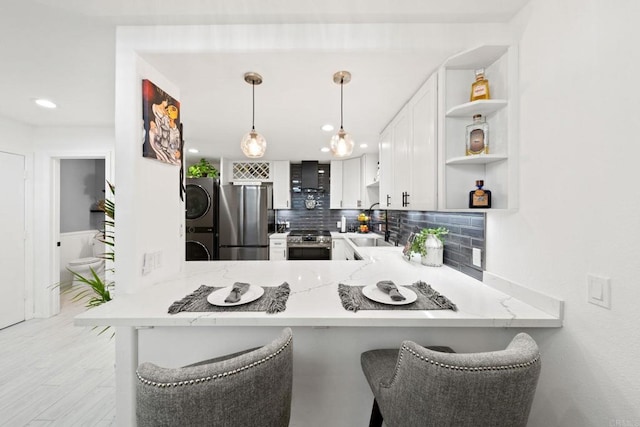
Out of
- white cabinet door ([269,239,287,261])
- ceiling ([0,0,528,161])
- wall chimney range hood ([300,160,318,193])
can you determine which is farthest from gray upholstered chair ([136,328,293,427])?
wall chimney range hood ([300,160,318,193])

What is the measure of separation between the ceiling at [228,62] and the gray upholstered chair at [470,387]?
1.53 meters

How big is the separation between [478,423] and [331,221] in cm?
409

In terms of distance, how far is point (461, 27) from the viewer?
4.49 ft

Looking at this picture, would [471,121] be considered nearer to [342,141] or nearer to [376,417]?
[342,141]

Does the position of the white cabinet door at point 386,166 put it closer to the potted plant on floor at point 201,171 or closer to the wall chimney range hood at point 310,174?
the wall chimney range hood at point 310,174

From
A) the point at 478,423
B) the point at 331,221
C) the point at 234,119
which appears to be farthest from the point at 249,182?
the point at 478,423

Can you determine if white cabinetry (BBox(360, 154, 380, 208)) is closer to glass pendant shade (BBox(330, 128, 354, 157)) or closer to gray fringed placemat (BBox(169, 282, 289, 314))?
glass pendant shade (BBox(330, 128, 354, 157))

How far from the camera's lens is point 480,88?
138 cm

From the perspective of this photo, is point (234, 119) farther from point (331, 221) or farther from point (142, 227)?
point (331, 221)

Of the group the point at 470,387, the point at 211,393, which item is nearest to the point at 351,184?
the point at 470,387

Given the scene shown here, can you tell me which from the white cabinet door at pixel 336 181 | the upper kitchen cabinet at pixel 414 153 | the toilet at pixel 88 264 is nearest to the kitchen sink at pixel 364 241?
the white cabinet door at pixel 336 181

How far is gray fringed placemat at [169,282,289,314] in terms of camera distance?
1.11 meters

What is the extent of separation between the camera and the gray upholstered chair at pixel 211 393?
0.65 meters

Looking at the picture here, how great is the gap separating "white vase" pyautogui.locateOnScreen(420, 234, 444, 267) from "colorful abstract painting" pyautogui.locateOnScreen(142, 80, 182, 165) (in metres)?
2.00
